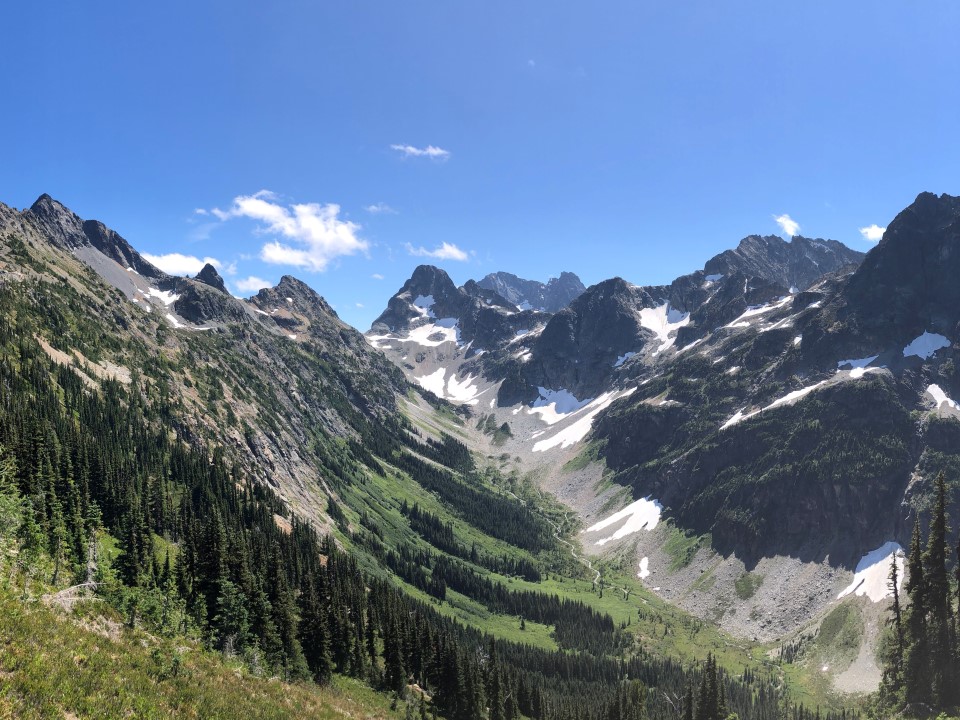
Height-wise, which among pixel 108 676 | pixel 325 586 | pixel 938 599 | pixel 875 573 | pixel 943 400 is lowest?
pixel 875 573

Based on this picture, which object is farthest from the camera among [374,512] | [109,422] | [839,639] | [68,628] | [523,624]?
[374,512]

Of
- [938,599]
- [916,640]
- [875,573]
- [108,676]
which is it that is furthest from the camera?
[875,573]

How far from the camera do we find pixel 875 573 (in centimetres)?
15875

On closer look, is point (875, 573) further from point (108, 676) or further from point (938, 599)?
point (108, 676)

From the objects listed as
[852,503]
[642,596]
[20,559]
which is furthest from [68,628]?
[852,503]

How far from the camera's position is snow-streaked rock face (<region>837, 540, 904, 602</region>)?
492 feet

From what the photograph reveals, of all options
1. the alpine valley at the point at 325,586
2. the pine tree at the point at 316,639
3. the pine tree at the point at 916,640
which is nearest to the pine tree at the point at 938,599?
the alpine valley at the point at 325,586

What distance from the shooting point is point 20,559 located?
35.9 meters

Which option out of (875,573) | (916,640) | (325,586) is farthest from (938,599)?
(875,573)

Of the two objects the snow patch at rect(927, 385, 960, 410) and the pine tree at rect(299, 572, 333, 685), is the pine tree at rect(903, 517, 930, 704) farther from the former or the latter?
the snow patch at rect(927, 385, 960, 410)

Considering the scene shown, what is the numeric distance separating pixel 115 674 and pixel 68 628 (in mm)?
4894

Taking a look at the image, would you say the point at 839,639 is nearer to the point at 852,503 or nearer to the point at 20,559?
the point at 852,503

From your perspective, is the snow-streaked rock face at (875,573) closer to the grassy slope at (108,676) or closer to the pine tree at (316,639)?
the pine tree at (316,639)

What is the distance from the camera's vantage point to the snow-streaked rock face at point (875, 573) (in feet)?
492
